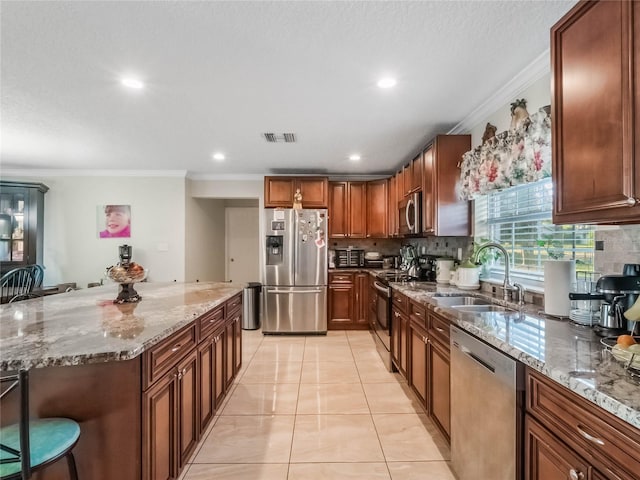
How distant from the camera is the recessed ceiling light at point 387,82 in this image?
209 cm

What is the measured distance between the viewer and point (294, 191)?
455 cm

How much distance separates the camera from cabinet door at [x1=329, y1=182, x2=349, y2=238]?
480 cm

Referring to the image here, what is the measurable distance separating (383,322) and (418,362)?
1.08 meters

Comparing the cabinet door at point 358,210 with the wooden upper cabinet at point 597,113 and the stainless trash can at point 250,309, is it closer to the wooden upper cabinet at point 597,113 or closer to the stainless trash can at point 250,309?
the stainless trash can at point 250,309

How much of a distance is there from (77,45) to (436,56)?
6.77 ft

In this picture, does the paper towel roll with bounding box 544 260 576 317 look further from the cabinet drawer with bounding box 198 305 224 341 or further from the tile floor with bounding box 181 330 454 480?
the cabinet drawer with bounding box 198 305 224 341

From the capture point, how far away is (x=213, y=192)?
16.6 feet

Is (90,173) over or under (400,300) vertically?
over

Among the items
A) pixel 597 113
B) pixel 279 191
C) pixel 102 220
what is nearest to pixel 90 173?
pixel 102 220

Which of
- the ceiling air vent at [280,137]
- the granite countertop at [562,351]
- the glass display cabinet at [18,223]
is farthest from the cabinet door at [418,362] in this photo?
the glass display cabinet at [18,223]

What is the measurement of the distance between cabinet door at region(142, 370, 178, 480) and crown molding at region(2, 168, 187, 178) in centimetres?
399

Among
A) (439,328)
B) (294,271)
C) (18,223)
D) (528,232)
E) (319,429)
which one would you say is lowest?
(319,429)

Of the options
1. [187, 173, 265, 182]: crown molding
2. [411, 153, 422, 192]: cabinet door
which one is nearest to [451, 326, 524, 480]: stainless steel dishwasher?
[411, 153, 422, 192]: cabinet door

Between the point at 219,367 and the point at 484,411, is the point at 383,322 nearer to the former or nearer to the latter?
the point at 219,367
